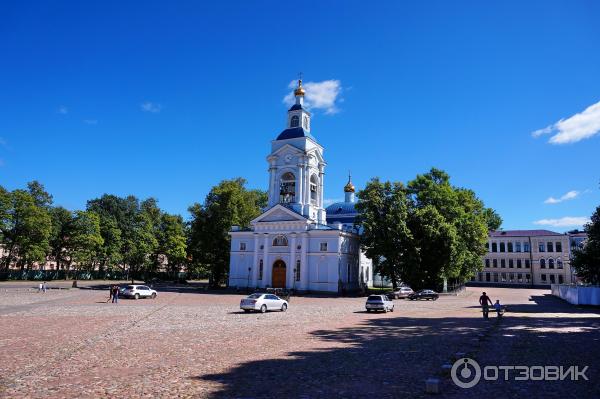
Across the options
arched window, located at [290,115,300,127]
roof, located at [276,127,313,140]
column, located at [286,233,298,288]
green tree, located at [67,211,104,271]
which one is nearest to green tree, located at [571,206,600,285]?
column, located at [286,233,298,288]

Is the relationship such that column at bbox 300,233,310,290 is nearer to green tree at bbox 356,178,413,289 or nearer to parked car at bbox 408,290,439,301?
green tree at bbox 356,178,413,289

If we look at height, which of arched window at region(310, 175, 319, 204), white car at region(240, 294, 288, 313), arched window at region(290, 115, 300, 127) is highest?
arched window at region(290, 115, 300, 127)

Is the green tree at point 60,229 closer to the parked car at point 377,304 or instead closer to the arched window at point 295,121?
the arched window at point 295,121

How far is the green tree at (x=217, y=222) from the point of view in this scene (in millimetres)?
60125

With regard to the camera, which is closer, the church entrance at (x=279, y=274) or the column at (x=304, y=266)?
the column at (x=304, y=266)

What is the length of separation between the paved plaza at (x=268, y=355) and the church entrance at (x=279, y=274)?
3035 cm

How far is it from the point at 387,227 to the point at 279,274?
14.5m

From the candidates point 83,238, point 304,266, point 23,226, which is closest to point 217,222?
point 304,266

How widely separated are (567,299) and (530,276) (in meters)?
51.0

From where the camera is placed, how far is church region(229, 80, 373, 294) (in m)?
52.0

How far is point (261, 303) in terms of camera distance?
1101 inches

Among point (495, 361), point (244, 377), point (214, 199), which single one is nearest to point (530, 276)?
point (214, 199)

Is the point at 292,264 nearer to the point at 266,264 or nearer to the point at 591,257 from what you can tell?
the point at 266,264

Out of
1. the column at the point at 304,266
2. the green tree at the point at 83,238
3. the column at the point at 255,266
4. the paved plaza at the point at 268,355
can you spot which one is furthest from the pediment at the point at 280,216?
the green tree at the point at 83,238
